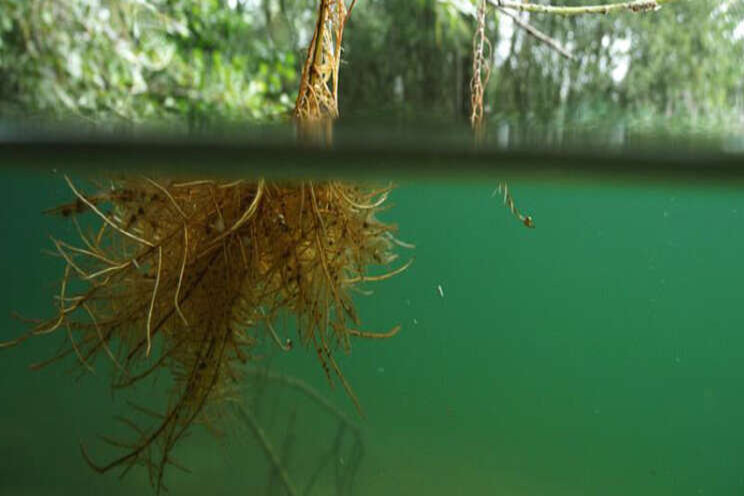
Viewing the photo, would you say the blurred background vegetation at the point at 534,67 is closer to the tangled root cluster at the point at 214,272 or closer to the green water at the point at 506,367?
the tangled root cluster at the point at 214,272

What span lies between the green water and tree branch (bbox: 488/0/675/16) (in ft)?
4.77

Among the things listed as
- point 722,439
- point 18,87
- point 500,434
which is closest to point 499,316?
point 500,434

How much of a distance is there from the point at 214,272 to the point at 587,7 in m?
1.53

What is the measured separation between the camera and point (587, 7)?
2.57 metres

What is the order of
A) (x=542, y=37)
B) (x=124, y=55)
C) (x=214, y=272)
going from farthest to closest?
1. (x=124, y=55)
2. (x=542, y=37)
3. (x=214, y=272)

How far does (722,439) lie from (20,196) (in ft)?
15.8

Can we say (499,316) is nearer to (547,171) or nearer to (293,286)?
(547,171)

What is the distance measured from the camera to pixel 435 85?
2.89m

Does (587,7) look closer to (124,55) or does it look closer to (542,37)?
(542,37)

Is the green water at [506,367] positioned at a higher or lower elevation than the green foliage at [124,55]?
lower

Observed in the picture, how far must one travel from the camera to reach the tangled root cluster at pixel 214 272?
8.18 ft

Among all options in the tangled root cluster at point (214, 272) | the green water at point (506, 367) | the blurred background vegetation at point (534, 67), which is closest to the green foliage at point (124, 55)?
the green water at point (506, 367)

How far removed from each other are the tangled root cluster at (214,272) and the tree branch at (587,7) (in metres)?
0.73

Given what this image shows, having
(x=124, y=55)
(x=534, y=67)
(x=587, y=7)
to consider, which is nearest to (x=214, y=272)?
(x=534, y=67)
